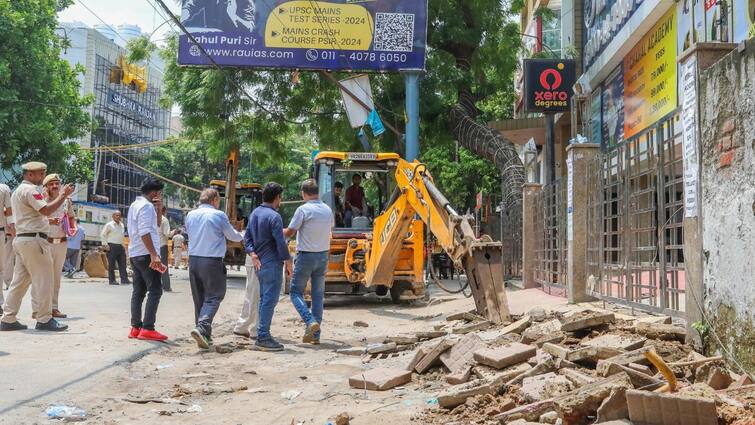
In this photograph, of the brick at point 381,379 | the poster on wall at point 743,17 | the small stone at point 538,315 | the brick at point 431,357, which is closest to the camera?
the brick at point 381,379

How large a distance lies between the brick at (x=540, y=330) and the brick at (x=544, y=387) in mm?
1413

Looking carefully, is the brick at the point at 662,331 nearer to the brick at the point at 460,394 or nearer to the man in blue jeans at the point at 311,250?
the brick at the point at 460,394

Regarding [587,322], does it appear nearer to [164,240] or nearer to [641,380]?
[641,380]

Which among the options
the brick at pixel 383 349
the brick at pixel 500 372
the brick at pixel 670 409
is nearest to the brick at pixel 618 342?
the brick at pixel 500 372

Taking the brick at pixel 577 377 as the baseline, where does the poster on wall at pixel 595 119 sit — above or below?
above

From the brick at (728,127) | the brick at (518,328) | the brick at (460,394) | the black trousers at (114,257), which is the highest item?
the brick at (728,127)

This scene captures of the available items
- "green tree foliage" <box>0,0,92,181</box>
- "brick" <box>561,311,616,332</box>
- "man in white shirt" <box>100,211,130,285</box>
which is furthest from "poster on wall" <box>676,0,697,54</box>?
"green tree foliage" <box>0,0,92,181</box>

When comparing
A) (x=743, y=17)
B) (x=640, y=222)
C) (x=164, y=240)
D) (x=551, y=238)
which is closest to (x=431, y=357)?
(x=640, y=222)

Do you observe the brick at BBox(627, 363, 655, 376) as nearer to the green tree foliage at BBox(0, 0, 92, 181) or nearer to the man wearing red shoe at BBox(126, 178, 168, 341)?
the man wearing red shoe at BBox(126, 178, 168, 341)

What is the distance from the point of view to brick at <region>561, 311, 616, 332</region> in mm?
5949

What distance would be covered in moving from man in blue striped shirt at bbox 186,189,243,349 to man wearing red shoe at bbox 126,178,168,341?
0.39 metres

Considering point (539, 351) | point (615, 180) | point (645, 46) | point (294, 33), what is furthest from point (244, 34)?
point (539, 351)

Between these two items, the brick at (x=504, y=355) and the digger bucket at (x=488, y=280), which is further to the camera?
the digger bucket at (x=488, y=280)

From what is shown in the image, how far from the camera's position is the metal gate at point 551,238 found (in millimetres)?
10734
